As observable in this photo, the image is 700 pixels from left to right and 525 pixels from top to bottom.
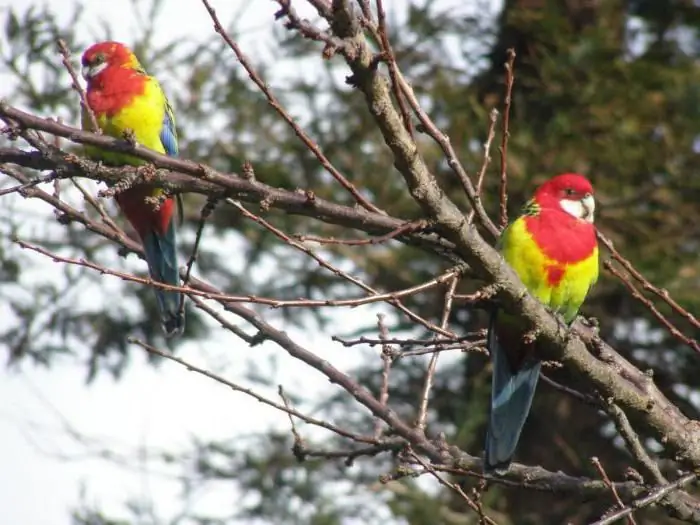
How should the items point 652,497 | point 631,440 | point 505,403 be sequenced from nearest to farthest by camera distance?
1. point 652,497
2. point 631,440
3. point 505,403

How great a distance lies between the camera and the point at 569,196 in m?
3.96

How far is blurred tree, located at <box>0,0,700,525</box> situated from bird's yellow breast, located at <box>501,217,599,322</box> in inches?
109

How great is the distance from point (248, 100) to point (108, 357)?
2265 mm

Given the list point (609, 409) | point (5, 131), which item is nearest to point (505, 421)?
point (609, 409)

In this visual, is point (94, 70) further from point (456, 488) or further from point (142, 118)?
point (456, 488)

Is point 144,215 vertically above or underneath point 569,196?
above

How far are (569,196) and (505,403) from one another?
0.90 meters

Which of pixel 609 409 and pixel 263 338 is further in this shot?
pixel 263 338

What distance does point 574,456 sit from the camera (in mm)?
7344

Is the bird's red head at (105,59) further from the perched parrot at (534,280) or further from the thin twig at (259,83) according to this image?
the thin twig at (259,83)

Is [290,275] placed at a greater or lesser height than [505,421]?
greater

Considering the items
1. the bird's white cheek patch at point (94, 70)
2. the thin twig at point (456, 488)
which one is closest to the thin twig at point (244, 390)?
the thin twig at point (456, 488)

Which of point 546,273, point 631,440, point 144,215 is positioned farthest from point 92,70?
point 631,440

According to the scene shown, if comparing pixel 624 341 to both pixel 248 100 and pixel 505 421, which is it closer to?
pixel 248 100
